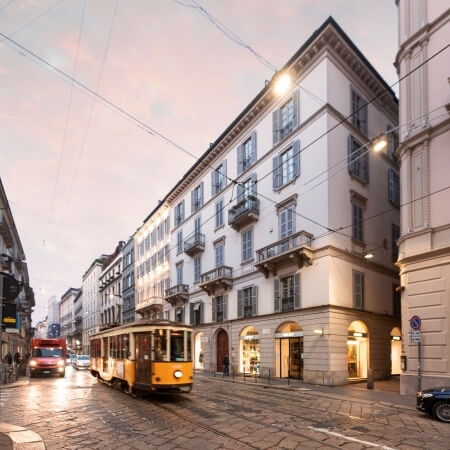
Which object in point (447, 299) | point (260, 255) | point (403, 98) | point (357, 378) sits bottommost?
point (357, 378)

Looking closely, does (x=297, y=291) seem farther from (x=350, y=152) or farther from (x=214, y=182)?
(x=214, y=182)

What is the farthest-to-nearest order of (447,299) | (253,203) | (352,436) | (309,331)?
(253,203) < (309,331) < (447,299) < (352,436)

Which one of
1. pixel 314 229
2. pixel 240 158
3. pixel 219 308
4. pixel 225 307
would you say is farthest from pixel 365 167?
pixel 219 308

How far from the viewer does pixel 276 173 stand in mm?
26469

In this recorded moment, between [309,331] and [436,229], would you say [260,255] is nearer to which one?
[309,331]

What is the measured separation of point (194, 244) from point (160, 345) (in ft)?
68.7

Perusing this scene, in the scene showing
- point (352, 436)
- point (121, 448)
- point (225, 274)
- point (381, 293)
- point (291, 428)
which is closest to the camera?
point (121, 448)

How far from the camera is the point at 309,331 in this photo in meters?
22.6

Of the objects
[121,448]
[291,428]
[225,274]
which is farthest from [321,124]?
[121,448]

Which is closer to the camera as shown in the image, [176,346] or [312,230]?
[176,346]

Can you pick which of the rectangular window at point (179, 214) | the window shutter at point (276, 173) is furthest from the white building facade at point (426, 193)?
the rectangular window at point (179, 214)

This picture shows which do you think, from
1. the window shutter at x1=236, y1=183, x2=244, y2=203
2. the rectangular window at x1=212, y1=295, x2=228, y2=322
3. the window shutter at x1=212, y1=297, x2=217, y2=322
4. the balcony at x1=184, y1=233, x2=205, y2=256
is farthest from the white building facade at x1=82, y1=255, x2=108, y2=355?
the window shutter at x1=236, y1=183, x2=244, y2=203

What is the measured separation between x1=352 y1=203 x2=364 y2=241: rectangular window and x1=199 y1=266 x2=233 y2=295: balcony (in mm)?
9679

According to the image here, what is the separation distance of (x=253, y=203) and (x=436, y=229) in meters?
13.0
